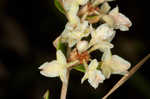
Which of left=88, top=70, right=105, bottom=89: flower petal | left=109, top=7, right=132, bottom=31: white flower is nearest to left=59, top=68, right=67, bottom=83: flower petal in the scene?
left=88, top=70, right=105, bottom=89: flower petal

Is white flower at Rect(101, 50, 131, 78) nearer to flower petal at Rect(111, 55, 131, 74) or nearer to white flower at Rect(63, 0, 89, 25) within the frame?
flower petal at Rect(111, 55, 131, 74)

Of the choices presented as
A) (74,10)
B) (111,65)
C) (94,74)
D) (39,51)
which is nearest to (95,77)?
(94,74)

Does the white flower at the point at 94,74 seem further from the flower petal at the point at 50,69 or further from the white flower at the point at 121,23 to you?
the white flower at the point at 121,23

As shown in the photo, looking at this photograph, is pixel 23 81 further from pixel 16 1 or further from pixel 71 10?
pixel 71 10

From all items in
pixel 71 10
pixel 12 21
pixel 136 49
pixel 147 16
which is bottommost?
pixel 136 49

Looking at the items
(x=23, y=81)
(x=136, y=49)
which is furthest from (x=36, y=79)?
(x=136, y=49)

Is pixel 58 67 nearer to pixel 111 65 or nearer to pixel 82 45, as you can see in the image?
pixel 82 45
